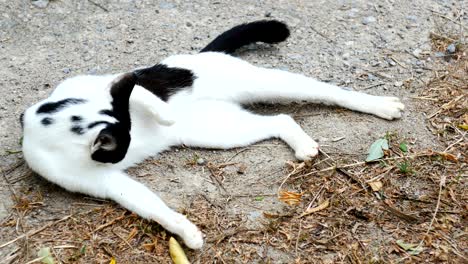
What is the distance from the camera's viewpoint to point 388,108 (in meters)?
4.11

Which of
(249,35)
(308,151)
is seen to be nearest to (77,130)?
(308,151)

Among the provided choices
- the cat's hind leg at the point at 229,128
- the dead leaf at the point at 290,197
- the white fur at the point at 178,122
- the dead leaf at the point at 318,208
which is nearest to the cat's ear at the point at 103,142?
the white fur at the point at 178,122

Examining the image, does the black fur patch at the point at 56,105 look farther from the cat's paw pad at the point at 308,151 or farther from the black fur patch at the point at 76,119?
the cat's paw pad at the point at 308,151

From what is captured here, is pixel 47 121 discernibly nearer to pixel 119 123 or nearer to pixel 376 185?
pixel 119 123

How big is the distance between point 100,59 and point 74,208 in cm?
165

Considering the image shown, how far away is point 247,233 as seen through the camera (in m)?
3.32

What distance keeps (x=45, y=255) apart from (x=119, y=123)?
2.78 feet

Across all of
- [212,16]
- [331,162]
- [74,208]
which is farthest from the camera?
[212,16]

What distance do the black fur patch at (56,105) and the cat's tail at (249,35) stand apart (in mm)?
1177

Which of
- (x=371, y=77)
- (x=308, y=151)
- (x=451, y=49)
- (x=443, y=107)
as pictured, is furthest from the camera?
(x=451, y=49)

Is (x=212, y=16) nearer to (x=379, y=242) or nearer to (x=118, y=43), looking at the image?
(x=118, y=43)

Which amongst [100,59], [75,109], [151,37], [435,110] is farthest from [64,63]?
[435,110]

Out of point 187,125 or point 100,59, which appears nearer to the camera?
point 187,125

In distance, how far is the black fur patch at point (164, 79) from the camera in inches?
159
